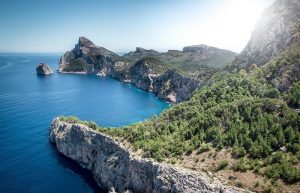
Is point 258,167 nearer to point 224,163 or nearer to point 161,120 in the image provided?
point 224,163

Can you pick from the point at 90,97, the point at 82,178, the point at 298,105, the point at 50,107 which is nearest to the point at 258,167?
the point at 298,105

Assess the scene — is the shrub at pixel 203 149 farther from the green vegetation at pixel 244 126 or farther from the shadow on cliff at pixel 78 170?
the shadow on cliff at pixel 78 170

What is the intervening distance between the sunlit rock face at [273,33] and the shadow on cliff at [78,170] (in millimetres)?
63454

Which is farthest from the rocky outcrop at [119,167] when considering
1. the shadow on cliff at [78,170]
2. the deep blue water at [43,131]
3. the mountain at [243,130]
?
the deep blue water at [43,131]

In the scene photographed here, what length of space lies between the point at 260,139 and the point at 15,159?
7486 cm

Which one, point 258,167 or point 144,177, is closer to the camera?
point 258,167

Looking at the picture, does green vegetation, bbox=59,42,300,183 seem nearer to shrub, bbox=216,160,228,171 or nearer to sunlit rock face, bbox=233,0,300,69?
shrub, bbox=216,160,228,171

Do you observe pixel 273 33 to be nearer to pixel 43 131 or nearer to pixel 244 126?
pixel 244 126

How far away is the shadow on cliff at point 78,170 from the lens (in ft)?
272

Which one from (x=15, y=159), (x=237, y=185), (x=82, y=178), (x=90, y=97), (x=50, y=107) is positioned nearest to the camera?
(x=237, y=185)

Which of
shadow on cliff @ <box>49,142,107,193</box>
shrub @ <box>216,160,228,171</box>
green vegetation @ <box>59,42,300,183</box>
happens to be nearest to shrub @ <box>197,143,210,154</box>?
green vegetation @ <box>59,42,300,183</box>

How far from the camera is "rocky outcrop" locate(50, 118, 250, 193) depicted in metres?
58.5

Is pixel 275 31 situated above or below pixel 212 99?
above

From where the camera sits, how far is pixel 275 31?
337 ft
